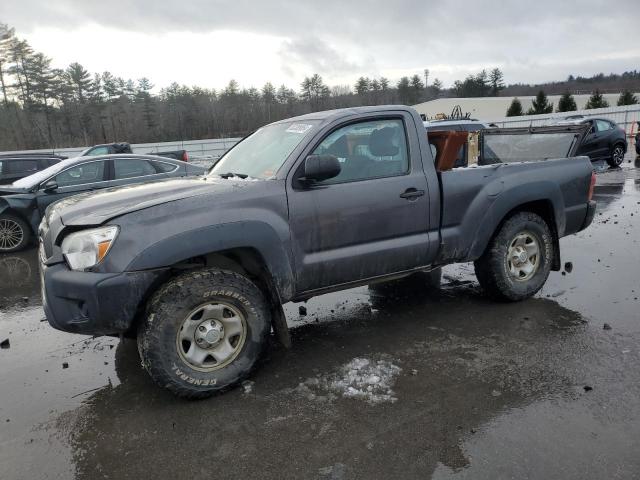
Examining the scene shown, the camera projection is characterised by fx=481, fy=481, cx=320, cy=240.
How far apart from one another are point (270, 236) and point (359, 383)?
1.23m

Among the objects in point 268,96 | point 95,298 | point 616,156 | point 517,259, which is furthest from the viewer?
point 268,96

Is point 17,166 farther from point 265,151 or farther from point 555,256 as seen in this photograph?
point 555,256

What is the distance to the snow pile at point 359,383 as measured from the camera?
3.31 m

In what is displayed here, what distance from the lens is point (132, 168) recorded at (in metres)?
9.20

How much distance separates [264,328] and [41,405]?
165cm

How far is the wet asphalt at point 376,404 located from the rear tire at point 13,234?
4.12m

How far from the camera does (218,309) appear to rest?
3328 millimetres

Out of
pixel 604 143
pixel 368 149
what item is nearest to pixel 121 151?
pixel 368 149

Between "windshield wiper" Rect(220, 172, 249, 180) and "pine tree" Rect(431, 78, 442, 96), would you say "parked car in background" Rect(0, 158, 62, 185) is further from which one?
"pine tree" Rect(431, 78, 442, 96)

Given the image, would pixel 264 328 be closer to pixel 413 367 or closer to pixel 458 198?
pixel 413 367

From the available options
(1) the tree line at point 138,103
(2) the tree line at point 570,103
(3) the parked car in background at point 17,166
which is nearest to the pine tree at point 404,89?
(1) the tree line at point 138,103

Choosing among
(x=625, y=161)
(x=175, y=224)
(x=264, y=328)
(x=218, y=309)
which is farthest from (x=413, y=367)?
(x=625, y=161)

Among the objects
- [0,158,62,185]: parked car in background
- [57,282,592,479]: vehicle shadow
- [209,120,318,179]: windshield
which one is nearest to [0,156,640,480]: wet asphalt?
[57,282,592,479]: vehicle shadow

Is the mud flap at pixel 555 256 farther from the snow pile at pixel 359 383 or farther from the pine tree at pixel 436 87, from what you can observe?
the pine tree at pixel 436 87
